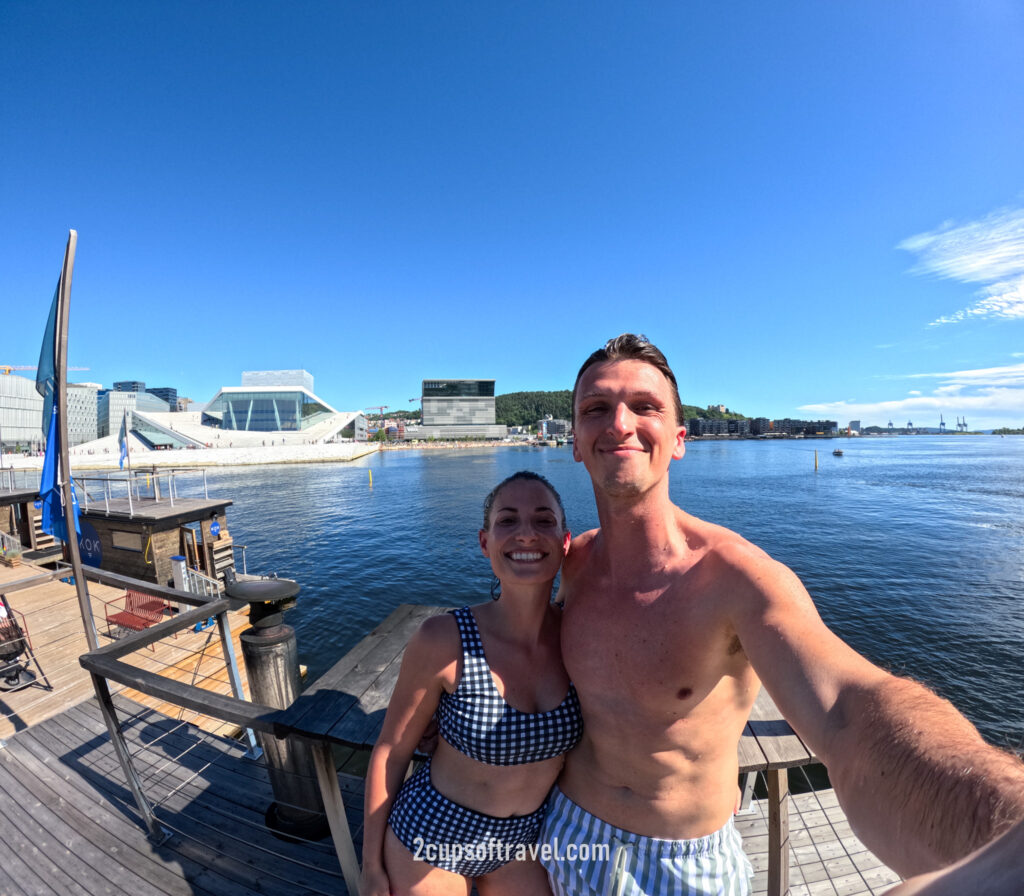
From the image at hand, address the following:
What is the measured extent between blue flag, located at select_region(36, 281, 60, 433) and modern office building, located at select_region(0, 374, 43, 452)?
70.8m

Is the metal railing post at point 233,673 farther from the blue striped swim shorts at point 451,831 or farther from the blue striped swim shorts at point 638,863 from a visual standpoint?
the blue striped swim shorts at point 638,863

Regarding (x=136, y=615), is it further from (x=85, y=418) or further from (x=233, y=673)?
(x=85, y=418)

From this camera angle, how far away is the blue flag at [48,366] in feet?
12.4

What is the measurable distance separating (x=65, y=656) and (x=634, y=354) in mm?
7756

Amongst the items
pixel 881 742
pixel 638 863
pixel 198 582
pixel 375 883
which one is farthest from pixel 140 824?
pixel 198 582

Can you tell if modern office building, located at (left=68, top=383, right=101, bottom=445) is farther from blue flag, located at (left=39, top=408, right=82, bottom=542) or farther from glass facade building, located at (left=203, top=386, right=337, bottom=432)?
blue flag, located at (left=39, top=408, right=82, bottom=542)

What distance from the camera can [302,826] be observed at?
8.29 feet

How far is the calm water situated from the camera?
997 cm

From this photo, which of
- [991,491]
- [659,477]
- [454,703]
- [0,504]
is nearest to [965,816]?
[659,477]

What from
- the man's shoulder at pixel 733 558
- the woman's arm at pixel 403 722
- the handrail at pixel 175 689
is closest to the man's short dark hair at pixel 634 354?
the man's shoulder at pixel 733 558

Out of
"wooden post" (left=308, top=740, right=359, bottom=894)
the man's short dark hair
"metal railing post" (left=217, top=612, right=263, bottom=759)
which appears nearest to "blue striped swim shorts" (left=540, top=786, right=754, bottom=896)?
"wooden post" (left=308, top=740, right=359, bottom=894)

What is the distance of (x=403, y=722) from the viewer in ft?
4.37

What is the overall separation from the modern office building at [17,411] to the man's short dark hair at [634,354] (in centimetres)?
7618

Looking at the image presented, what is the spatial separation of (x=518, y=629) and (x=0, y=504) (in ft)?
49.1
